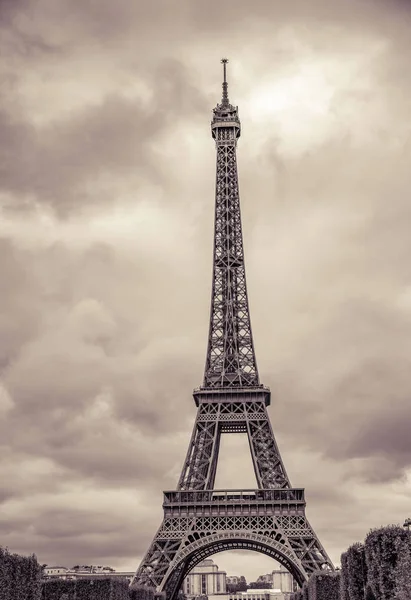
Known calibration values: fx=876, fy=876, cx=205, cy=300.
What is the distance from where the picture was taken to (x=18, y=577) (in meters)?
44.3

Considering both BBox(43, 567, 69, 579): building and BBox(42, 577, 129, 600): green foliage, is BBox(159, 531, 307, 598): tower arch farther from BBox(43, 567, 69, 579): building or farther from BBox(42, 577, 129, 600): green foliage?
BBox(43, 567, 69, 579): building

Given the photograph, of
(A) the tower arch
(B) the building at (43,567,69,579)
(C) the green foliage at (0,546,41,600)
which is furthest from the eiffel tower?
(B) the building at (43,567,69,579)

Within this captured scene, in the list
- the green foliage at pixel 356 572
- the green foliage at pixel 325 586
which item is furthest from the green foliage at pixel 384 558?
the green foliage at pixel 325 586

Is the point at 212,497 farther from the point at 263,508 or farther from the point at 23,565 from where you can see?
the point at 23,565

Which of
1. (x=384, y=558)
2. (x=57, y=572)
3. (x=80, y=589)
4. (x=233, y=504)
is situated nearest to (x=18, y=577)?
(x=80, y=589)

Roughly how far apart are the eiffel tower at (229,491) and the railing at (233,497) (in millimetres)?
88

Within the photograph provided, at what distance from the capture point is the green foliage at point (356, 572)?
162ft

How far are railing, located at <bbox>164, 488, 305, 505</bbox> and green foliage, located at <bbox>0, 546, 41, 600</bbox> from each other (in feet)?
99.2

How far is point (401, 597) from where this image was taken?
123 ft

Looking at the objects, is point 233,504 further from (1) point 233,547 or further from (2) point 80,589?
(2) point 80,589

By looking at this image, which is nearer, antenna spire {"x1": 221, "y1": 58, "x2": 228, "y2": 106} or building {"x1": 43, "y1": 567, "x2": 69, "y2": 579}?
antenna spire {"x1": 221, "y1": 58, "x2": 228, "y2": 106}

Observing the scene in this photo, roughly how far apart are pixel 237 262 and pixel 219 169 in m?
11.0

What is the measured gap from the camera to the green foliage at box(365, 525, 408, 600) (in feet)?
138

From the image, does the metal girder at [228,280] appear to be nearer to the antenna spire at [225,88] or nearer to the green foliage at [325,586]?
the antenna spire at [225,88]
